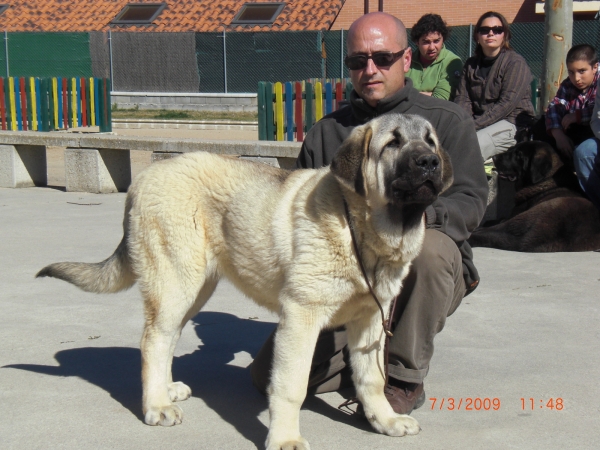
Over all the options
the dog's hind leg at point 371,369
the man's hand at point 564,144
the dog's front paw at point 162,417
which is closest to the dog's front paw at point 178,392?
the dog's front paw at point 162,417

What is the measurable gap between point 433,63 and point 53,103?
9.22 metres

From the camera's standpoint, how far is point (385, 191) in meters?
3.12

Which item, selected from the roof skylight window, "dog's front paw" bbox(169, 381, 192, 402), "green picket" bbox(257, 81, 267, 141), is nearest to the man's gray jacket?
"dog's front paw" bbox(169, 381, 192, 402)

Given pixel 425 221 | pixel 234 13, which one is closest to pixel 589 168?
pixel 425 221

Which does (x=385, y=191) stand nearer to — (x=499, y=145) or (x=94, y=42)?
(x=499, y=145)

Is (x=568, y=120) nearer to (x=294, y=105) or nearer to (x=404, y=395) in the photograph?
(x=404, y=395)

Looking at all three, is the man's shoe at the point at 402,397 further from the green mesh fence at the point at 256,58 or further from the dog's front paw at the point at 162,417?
the green mesh fence at the point at 256,58

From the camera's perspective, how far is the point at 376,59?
3.82 m

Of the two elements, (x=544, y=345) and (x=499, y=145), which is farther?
(x=499, y=145)

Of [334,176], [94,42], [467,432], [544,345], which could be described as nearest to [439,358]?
[544,345]

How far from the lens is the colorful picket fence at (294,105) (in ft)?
37.2

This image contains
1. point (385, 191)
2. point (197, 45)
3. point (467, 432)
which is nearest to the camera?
point (385, 191)

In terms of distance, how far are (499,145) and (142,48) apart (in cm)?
1947

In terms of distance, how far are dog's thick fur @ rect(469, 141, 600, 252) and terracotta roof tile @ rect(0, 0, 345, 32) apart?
20087 millimetres
